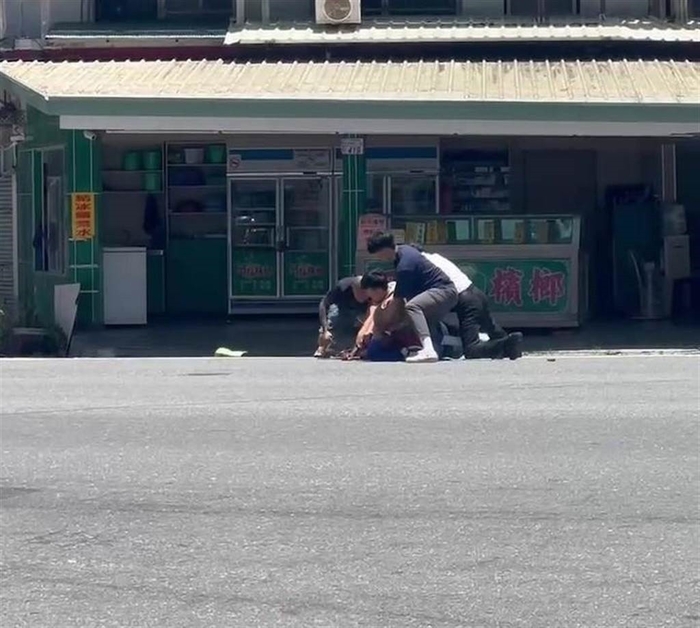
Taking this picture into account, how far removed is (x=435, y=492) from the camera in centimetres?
885

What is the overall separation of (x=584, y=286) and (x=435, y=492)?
1113cm

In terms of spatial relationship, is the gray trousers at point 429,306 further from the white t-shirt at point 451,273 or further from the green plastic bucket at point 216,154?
the green plastic bucket at point 216,154

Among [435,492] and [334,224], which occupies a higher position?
[334,224]

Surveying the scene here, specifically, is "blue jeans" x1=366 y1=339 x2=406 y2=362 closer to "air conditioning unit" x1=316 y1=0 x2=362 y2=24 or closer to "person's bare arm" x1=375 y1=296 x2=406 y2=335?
"person's bare arm" x1=375 y1=296 x2=406 y2=335

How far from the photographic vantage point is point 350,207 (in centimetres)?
1941

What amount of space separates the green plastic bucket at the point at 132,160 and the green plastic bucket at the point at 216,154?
1.01 m

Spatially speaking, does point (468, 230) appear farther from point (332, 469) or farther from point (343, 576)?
point (343, 576)

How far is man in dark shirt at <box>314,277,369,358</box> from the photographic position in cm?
1608

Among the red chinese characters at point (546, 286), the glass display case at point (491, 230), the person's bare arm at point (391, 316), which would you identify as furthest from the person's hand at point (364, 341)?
the red chinese characters at point (546, 286)

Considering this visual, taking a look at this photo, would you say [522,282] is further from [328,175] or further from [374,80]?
[328,175]

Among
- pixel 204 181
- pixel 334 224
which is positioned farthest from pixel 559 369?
pixel 204 181

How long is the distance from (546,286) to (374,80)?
3317mm

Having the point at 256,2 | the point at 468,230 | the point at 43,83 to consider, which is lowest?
the point at 468,230

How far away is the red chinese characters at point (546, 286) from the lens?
18.9 m
